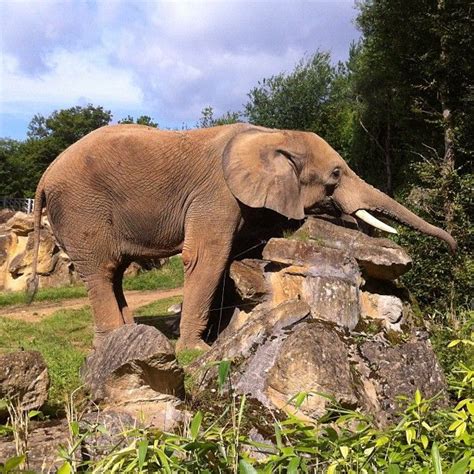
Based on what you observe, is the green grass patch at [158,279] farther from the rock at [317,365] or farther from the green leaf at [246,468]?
the green leaf at [246,468]

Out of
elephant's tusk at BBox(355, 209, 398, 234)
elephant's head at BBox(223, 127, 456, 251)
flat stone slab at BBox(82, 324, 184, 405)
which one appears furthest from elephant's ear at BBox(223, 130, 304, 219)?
flat stone slab at BBox(82, 324, 184, 405)

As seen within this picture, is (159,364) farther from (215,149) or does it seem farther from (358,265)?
(215,149)

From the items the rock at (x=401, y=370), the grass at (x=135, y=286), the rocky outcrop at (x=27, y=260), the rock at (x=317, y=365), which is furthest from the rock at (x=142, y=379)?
the rocky outcrop at (x=27, y=260)

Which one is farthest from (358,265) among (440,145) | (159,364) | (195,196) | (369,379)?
(440,145)

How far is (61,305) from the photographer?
12.0 meters

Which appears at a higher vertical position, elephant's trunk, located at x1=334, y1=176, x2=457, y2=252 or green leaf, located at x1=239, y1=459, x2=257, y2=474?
elephant's trunk, located at x1=334, y1=176, x2=457, y2=252

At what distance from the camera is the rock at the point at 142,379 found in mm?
4121

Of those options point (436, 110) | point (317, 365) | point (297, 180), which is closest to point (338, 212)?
point (297, 180)

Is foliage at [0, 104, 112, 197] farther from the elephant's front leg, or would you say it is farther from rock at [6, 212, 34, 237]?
the elephant's front leg

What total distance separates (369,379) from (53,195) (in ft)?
14.1

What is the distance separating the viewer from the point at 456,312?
330 inches

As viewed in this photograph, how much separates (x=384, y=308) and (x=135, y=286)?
861cm

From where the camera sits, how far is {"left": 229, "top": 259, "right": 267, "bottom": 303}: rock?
255 inches

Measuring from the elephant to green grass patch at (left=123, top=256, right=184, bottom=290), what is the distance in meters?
6.38
